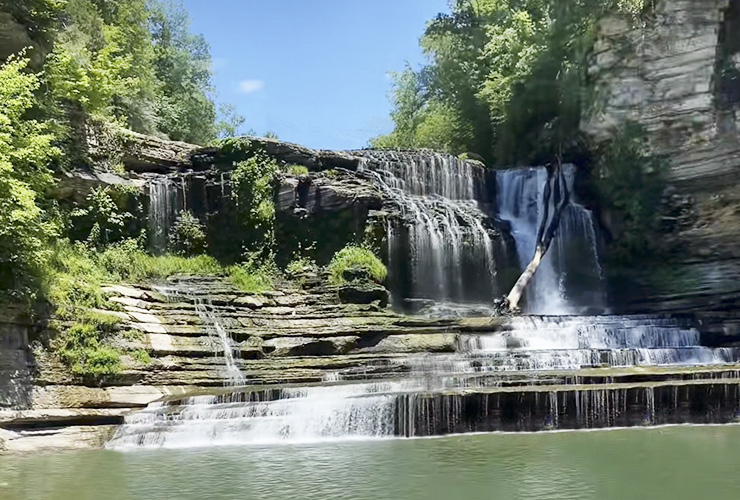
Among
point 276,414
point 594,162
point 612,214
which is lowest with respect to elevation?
point 276,414

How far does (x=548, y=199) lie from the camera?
25.1 m

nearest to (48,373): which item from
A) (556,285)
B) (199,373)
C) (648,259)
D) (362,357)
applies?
(199,373)

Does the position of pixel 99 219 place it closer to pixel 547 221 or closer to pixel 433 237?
pixel 433 237

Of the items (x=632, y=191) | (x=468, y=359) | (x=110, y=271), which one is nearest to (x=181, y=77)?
(x=110, y=271)

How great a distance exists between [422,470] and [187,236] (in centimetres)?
1567

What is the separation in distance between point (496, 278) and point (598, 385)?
39.5 feet

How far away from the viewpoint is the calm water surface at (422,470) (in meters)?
7.11

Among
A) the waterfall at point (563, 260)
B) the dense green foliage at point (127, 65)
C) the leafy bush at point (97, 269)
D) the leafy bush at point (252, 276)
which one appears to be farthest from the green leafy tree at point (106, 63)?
the waterfall at point (563, 260)

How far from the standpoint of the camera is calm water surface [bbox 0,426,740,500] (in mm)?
7113

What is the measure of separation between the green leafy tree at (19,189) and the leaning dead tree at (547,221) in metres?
13.4

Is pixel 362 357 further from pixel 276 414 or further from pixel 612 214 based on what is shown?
pixel 612 214

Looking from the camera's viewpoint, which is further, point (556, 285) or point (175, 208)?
Answer: point (556, 285)

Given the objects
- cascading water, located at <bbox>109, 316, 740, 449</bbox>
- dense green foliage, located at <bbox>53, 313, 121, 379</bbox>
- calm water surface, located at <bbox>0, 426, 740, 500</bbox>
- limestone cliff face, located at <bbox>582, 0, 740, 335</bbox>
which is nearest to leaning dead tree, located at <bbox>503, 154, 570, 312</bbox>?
limestone cliff face, located at <bbox>582, 0, 740, 335</bbox>

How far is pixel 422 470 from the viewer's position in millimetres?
8281
